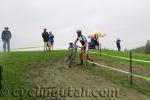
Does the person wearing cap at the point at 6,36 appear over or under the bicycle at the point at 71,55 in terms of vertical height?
over

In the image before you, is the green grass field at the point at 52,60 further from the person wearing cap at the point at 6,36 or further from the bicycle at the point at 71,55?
the person wearing cap at the point at 6,36

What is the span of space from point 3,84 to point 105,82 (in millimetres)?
5322

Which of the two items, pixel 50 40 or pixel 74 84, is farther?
pixel 50 40

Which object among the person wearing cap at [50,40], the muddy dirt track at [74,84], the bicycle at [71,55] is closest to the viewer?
the muddy dirt track at [74,84]

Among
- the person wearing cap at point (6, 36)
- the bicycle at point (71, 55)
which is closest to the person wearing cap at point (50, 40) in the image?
the person wearing cap at point (6, 36)

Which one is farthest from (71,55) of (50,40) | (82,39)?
(50,40)

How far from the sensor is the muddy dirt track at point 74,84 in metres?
21.7

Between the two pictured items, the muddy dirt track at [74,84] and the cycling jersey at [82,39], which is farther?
the cycling jersey at [82,39]

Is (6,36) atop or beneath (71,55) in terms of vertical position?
atop

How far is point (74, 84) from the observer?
2355 centimetres

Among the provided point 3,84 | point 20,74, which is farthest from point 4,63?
point 3,84

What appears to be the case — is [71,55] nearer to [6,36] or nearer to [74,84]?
[74,84]

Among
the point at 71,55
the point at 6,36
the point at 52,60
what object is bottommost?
the point at 52,60

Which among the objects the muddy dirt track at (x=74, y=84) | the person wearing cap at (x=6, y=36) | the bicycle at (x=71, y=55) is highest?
the person wearing cap at (x=6, y=36)
